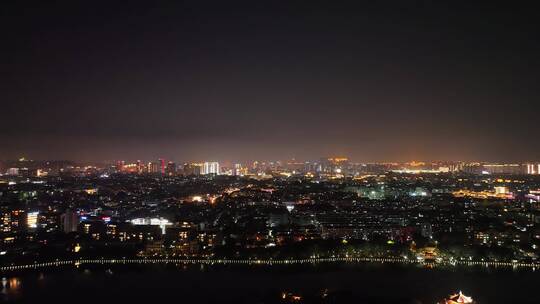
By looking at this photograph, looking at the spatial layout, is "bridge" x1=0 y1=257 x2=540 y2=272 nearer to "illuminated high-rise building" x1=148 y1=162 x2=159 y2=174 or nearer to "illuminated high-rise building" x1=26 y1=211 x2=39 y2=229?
"illuminated high-rise building" x1=26 y1=211 x2=39 y2=229

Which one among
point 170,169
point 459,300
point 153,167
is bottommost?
point 459,300

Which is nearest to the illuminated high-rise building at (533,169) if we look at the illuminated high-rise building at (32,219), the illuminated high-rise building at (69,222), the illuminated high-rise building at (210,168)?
the illuminated high-rise building at (210,168)

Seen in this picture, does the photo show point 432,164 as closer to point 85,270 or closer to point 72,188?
point 72,188

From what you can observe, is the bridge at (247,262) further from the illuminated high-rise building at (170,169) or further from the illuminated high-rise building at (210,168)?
the illuminated high-rise building at (210,168)

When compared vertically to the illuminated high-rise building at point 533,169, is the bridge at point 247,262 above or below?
below

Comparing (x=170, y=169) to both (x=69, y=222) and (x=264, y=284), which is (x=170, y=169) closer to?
(x=69, y=222)

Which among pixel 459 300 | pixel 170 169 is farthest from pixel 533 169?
pixel 459 300

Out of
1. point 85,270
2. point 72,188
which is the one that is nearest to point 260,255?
point 85,270
